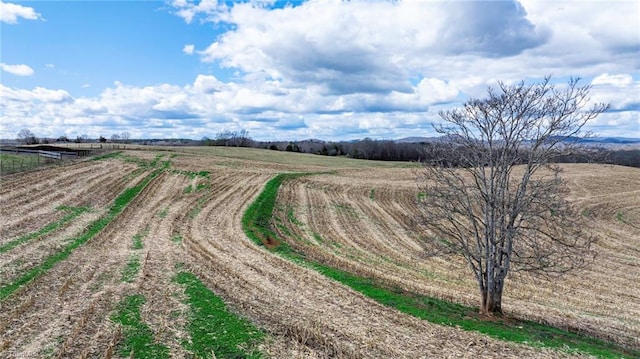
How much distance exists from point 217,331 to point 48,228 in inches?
608

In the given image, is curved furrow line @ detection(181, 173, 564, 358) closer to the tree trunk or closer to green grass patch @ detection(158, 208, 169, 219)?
the tree trunk

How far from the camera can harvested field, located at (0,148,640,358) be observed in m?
11.0

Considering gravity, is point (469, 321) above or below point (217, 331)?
below

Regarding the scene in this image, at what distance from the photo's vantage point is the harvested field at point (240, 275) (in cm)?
1102

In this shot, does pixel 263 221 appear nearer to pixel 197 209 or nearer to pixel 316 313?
pixel 197 209

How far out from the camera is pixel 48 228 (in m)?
22.1

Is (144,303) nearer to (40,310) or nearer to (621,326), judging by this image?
(40,310)

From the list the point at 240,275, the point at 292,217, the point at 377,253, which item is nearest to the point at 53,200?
the point at 292,217

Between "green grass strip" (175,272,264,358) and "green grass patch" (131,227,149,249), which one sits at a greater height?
"green grass patch" (131,227,149,249)

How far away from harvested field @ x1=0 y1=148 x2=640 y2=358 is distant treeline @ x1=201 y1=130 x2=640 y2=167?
2.67m

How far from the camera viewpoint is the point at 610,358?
11227 millimetres

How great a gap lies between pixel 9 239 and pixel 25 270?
5.07 metres

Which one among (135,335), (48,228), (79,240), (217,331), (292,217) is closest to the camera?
(135,335)

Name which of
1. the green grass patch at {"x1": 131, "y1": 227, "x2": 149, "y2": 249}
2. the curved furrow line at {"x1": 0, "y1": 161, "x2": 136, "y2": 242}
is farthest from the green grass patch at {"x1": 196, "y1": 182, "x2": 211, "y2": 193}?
the green grass patch at {"x1": 131, "y1": 227, "x2": 149, "y2": 249}
